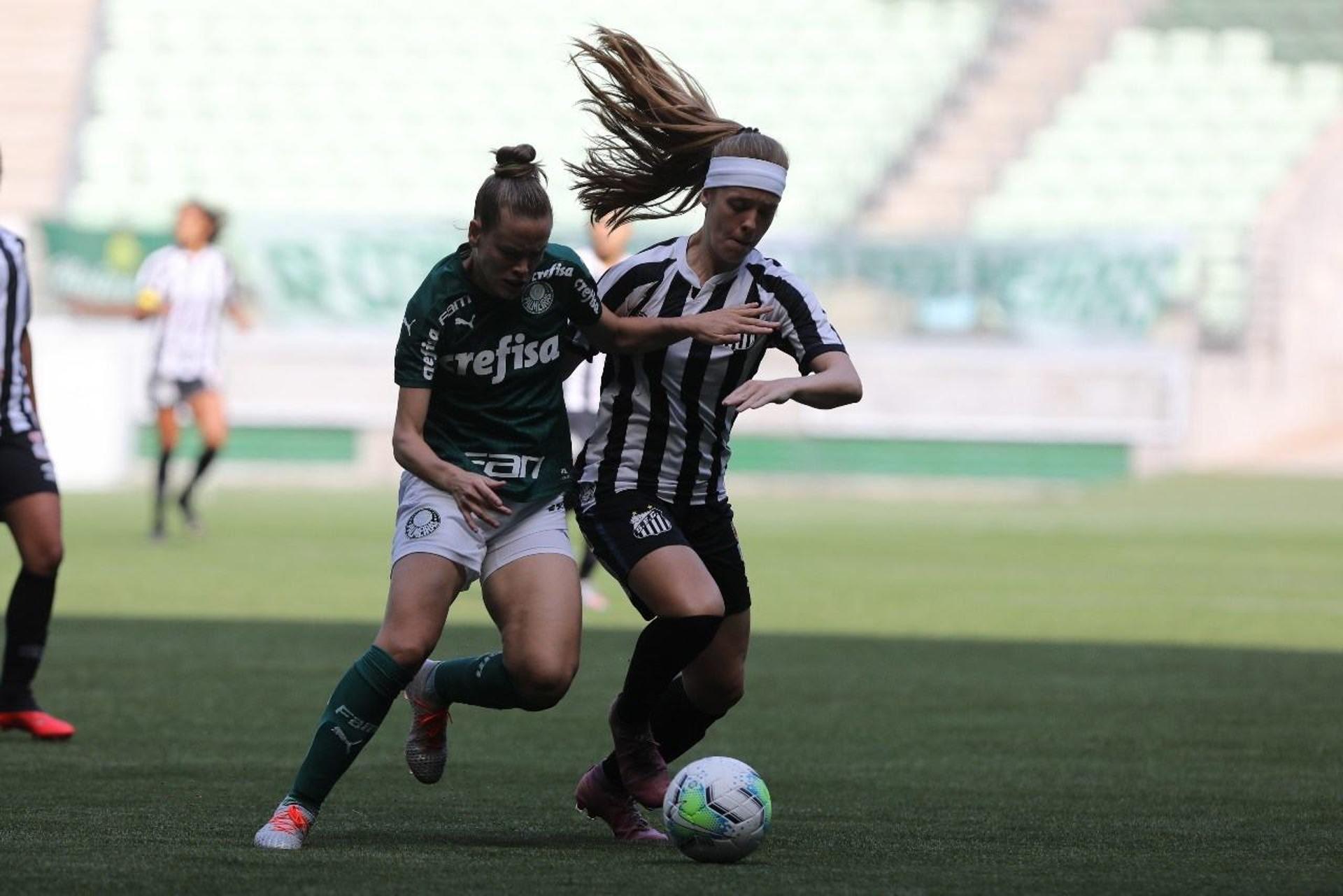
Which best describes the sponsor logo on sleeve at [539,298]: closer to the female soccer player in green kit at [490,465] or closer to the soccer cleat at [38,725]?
the female soccer player in green kit at [490,465]

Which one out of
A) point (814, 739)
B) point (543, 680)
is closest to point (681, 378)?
point (543, 680)

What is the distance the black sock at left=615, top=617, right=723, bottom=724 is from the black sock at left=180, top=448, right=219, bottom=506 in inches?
426

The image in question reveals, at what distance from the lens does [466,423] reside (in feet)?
18.2

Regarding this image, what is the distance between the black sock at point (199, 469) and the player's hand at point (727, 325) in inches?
433

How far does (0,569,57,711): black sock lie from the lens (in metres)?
7.45

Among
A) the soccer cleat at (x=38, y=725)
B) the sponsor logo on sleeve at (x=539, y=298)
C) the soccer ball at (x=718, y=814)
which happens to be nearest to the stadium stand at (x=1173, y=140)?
the soccer cleat at (x=38, y=725)

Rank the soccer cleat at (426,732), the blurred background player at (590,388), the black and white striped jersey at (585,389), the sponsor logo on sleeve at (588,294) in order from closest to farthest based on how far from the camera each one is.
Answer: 1. the sponsor logo on sleeve at (588,294)
2. the soccer cleat at (426,732)
3. the blurred background player at (590,388)
4. the black and white striped jersey at (585,389)

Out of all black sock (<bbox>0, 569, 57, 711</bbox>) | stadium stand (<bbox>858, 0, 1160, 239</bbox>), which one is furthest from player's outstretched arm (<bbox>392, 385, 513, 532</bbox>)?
stadium stand (<bbox>858, 0, 1160, 239</bbox>)

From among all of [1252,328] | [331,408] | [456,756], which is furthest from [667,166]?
[1252,328]

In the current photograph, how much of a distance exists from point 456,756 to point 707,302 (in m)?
2.05

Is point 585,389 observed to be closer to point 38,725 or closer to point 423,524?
point 38,725

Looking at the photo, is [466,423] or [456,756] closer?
[466,423]

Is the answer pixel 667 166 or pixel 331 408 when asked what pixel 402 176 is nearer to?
pixel 331 408

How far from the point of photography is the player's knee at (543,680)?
545cm
